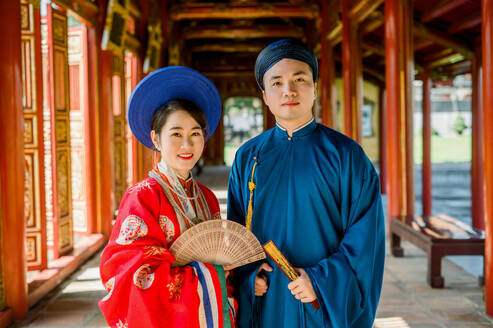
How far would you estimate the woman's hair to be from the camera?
1598 millimetres

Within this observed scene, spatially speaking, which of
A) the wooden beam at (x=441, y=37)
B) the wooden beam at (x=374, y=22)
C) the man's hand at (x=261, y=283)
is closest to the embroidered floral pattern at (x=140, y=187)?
the man's hand at (x=261, y=283)

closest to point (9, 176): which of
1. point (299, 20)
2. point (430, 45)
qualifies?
point (430, 45)

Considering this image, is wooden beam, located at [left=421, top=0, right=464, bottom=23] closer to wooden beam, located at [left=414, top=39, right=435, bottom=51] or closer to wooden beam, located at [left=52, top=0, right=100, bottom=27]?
wooden beam, located at [left=414, top=39, right=435, bottom=51]

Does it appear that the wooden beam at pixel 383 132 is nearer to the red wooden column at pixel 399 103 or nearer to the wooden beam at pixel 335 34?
the wooden beam at pixel 335 34

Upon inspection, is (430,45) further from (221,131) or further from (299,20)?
(221,131)

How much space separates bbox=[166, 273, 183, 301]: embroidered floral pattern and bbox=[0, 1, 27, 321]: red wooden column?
199 cm

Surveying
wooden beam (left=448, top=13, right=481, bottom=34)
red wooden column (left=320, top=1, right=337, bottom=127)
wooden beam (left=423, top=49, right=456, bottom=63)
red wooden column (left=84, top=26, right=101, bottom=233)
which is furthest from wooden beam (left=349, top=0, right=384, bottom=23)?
red wooden column (left=84, top=26, right=101, bottom=233)

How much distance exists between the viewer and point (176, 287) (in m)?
1.40

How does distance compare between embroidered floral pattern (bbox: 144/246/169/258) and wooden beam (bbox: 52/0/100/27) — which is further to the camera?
wooden beam (bbox: 52/0/100/27)

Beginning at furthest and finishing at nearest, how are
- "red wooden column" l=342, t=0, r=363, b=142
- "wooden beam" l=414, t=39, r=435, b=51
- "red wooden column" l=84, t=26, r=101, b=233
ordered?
"wooden beam" l=414, t=39, r=435, b=51
"red wooden column" l=342, t=0, r=363, b=142
"red wooden column" l=84, t=26, r=101, b=233

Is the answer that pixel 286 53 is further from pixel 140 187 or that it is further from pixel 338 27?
pixel 338 27

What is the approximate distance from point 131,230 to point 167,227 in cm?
13

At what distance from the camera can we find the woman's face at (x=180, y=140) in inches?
61.8

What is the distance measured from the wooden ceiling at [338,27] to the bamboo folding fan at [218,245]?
4.64 meters
